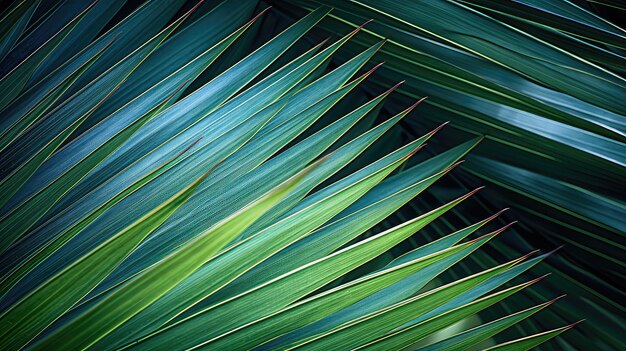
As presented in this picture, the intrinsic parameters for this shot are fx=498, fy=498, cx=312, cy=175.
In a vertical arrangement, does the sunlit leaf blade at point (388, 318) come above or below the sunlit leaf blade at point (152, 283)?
below

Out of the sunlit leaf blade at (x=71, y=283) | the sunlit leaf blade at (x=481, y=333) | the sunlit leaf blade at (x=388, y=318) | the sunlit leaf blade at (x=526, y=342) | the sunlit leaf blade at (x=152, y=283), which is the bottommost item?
the sunlit leaf blade at (x=526, y=342)

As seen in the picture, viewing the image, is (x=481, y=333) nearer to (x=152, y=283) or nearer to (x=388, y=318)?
(x=388, y=318)

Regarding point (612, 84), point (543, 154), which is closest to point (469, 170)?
point (543, 154)

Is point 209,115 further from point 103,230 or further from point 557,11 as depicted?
point 557,11

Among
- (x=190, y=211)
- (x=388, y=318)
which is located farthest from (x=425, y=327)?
(x=190, y=211)

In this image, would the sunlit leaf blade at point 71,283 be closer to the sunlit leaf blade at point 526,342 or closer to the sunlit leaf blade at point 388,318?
the sunlit leaf blade at point 388,318

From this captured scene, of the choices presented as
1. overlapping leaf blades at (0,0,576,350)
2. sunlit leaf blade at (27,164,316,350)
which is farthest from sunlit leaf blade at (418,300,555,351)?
sunlit leaf blade at (27,164,316,350)

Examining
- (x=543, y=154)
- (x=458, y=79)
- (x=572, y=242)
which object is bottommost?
(x=572, y=242)

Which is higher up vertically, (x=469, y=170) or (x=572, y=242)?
(x=469, y=170)

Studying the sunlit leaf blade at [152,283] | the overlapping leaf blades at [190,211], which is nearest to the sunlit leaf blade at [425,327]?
the overlapping leaf blades at [190,211]
